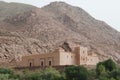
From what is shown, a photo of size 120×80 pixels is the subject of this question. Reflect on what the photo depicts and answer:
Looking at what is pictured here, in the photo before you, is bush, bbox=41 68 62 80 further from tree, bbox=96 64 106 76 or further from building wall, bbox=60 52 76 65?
tree, bbox=96 64 106 76

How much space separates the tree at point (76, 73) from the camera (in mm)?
47906

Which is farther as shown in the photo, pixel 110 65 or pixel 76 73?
pixel 110 65

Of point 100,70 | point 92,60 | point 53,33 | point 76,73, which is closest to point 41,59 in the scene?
point 92,60

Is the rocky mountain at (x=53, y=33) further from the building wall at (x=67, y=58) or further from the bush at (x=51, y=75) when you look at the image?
the bush at (x=51, y=75)

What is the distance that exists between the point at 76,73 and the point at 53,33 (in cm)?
3197

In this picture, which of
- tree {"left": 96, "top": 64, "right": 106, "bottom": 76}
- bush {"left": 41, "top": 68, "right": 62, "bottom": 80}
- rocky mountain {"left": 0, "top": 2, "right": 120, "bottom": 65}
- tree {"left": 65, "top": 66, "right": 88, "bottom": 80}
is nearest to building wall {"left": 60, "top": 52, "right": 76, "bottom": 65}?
bush {"left": 41, "top": 68, "right": 62, "bottom": 80}

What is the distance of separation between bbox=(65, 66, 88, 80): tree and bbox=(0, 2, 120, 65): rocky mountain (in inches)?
691

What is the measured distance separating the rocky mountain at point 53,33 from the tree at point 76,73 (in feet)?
57.6

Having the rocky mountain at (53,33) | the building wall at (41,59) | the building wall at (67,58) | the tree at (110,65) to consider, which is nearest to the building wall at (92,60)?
the building wall at (67,58)

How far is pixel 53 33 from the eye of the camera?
262 ft

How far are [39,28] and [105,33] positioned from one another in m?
17.6

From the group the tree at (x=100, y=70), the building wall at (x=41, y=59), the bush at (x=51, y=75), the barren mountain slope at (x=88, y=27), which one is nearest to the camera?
the tree at (x=100, y=70)

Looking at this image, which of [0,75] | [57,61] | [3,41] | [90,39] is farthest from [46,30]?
[0,75]

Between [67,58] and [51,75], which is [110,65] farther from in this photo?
[51,75]
